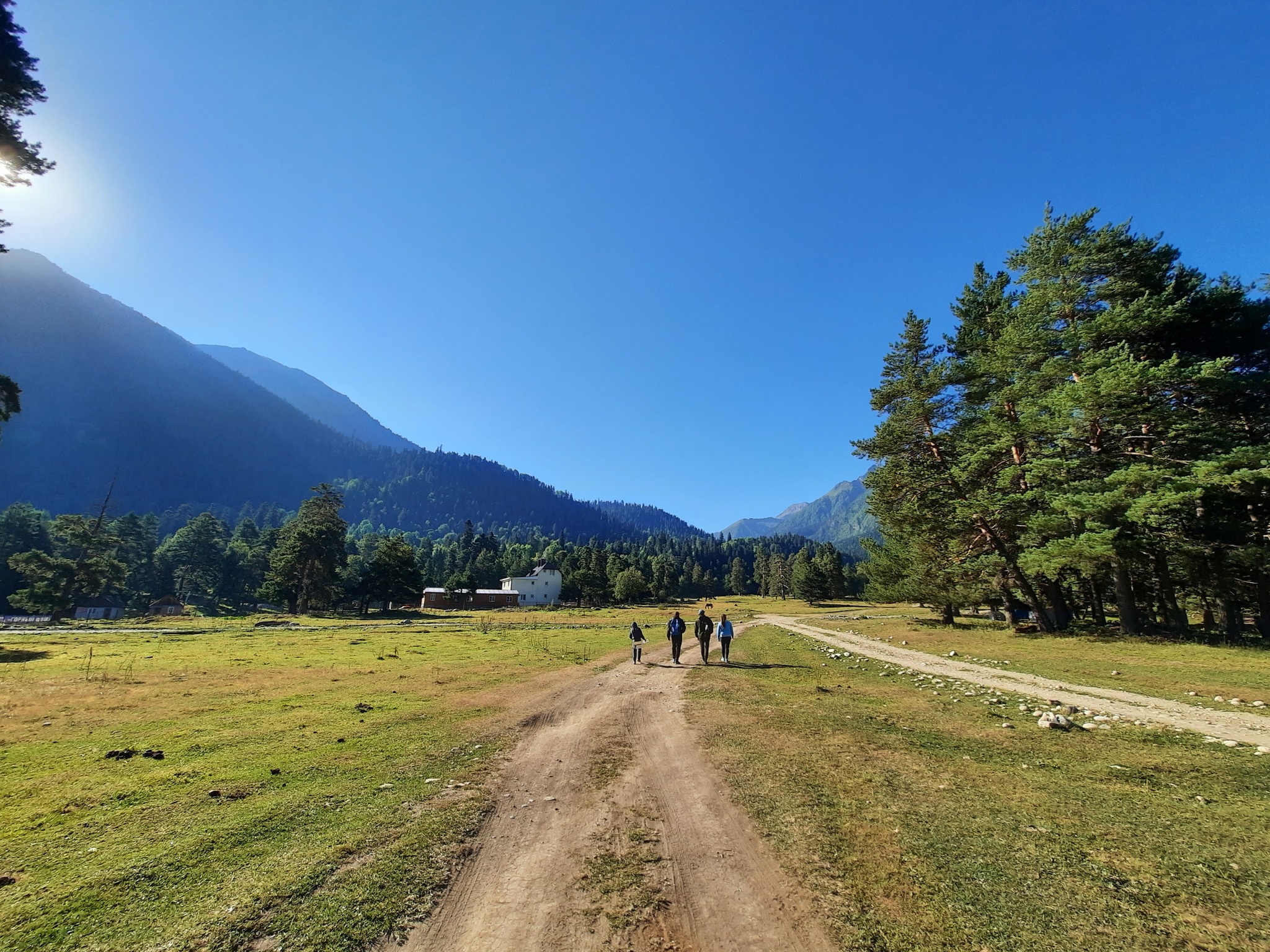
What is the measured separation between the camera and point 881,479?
3747cm

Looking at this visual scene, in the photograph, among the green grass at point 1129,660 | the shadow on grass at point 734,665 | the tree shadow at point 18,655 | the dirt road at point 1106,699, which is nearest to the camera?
the dirt road at point 1106,699

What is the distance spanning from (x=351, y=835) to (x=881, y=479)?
3862 centimetres

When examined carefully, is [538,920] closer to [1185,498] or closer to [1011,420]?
[1185,498]

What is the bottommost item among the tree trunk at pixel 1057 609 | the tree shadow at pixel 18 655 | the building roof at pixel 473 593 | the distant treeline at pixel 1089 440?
the building roof at pixel 473 593

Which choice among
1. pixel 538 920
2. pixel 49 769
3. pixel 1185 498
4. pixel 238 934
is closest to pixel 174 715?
pixel 49 769

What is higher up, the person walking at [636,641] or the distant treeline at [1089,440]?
the distant treeline at [1089,440]

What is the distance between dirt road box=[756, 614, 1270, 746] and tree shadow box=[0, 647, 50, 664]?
135 feet

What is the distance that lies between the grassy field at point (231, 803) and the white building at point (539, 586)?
10278cm

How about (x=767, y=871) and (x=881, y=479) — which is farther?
(x=881, y=479)

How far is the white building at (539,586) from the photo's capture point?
120 m

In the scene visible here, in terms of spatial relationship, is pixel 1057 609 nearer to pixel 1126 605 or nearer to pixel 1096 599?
pixel 1126 605

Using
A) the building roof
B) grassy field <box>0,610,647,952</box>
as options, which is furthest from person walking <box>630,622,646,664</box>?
the building roof

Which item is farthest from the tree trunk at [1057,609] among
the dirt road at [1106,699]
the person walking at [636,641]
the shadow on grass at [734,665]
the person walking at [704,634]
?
the person walking at [636,641]

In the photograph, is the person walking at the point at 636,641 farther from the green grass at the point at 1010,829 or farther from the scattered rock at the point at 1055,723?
the scattered rock at the point at 1055,723
